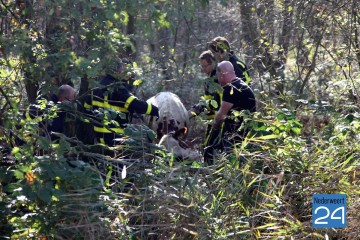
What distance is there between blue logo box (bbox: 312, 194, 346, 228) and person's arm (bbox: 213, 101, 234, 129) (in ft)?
8.49

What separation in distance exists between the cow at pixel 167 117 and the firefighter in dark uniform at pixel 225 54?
0.75 m

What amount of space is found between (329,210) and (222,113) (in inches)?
109

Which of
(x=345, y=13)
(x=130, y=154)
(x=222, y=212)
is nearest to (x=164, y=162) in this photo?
(x=130, y=154)

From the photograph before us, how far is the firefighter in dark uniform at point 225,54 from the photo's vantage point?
8.37 m

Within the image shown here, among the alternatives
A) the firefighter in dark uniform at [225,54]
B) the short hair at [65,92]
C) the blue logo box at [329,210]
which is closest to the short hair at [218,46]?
the firefighter in dark uniform at [225,54]

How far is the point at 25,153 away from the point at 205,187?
5.33ft

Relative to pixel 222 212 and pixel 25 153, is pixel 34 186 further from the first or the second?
pixel 222 212

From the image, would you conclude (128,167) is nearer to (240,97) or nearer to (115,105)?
(115,105)

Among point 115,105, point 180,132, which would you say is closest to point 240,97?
point 180,132

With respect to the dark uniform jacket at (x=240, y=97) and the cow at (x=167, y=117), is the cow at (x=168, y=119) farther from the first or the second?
the dark uniform jacket at (x=240, y=97)

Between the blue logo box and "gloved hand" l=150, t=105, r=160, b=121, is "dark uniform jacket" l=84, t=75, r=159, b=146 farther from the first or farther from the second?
the blue logo box

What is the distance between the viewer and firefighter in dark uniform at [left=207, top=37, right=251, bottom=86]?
27.5 ft

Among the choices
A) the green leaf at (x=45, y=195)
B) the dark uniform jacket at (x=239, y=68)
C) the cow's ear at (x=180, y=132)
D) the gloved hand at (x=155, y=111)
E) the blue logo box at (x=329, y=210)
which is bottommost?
the blue logo box at (x=329, y=210)

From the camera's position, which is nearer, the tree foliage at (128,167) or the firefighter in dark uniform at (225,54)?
the tree foliage at (128,167)
